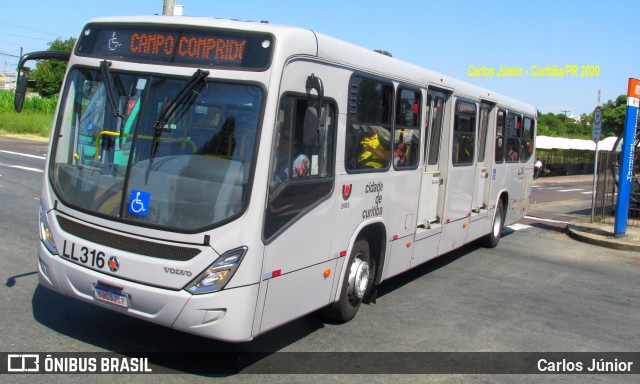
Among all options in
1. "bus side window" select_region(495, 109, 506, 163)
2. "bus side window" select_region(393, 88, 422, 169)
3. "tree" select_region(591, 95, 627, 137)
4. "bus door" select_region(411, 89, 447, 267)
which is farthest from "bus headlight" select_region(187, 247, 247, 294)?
"tree" select_region(591, 95, 627, 137)

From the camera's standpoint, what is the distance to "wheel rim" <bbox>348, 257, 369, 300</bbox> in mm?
6645

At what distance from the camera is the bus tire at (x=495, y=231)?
1234cm

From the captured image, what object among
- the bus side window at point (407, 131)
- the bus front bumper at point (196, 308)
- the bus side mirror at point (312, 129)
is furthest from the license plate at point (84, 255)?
the bus side window at point (407, 131)

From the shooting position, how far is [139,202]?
16.5 ft

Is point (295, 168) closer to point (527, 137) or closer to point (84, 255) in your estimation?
point (84, 255)

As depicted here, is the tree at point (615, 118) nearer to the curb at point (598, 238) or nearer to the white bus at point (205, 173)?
the curb at point (598, 238)

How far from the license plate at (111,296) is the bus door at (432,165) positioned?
174 inches

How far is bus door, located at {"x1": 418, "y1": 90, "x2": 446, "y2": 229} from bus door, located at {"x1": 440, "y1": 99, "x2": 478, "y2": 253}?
0.28m

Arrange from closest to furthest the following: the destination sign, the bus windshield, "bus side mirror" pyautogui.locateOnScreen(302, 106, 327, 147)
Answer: the bus windshield → the destination sign → "bus side mirror" pyautogui.locateOnScreen(302, 106, 327, 147)

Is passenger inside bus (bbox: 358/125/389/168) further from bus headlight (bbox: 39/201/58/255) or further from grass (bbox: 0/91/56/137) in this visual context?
grass (bbox: 0/91/56/137)

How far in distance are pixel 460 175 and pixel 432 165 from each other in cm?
118

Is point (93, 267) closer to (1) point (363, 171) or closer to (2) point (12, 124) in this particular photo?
(1) point (363, 171)

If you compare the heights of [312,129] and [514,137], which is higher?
[514,137]

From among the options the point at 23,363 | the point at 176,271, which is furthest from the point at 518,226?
the point at 23,363
